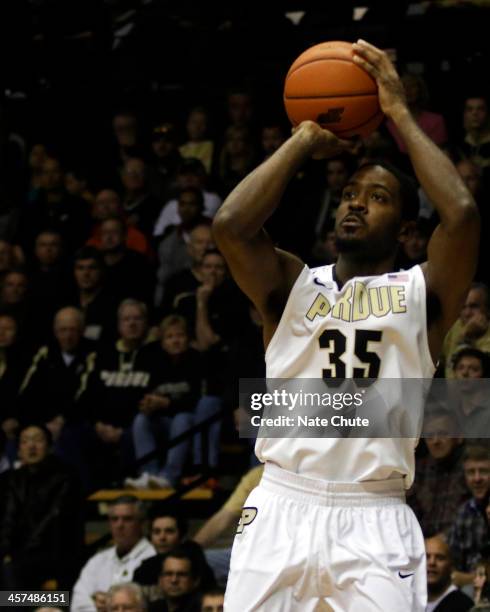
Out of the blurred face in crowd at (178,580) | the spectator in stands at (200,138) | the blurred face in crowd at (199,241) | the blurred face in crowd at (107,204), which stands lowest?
the blurred face in crowd at (178,580)

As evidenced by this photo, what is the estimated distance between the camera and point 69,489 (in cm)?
952

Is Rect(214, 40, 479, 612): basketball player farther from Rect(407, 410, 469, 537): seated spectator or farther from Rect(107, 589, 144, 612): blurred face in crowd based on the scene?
Rect(407, 410, 469, 537): seated spectator

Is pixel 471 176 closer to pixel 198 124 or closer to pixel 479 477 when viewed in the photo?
pixel 479 477

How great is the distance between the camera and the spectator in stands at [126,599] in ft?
26.7

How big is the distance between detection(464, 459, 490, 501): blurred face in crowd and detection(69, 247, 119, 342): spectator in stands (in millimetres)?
3959

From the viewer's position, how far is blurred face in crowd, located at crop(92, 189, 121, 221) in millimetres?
12047

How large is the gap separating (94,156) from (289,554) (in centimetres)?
903

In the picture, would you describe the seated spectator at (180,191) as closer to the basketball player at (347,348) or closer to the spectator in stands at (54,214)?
the spectator in stands at (54,214)

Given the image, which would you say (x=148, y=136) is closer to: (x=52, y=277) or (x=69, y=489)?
(x=52, y=277)

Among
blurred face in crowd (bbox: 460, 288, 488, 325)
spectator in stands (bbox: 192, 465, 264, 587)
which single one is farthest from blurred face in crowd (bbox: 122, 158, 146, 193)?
blurred face in crowd (bbox: 460, 288, 488, 325)

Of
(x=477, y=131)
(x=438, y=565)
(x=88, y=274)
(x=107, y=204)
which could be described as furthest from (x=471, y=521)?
(x=107, y=204)

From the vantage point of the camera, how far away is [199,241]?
1102cm

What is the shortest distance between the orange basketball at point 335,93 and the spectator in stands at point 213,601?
11.5 ft

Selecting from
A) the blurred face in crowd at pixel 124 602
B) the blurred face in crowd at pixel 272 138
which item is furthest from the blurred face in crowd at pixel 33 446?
the blurred face in crowd at pixel 272 138
